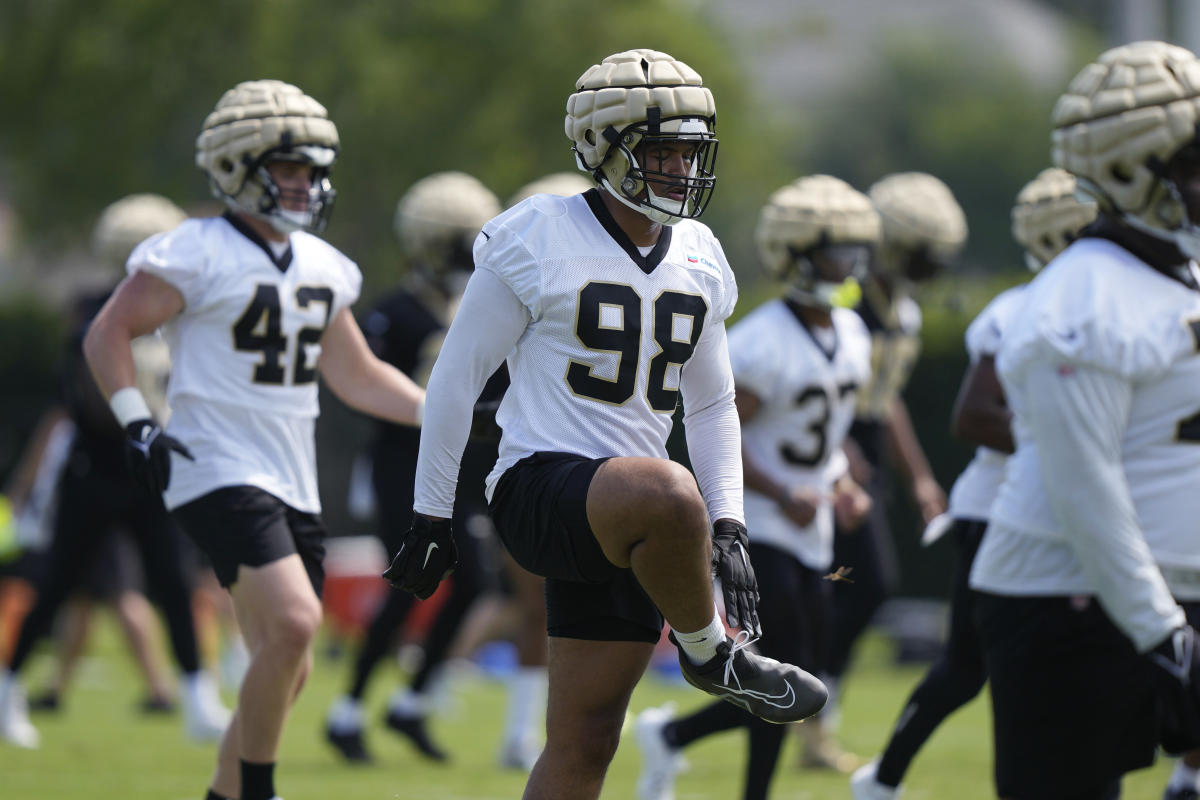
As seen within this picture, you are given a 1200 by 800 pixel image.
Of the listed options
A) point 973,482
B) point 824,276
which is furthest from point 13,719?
point 973,482

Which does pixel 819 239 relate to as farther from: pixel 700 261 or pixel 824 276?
pixel 700 261

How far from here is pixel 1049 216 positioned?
6055 mm

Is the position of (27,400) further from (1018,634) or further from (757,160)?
(1018,634)

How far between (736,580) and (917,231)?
4.65 m

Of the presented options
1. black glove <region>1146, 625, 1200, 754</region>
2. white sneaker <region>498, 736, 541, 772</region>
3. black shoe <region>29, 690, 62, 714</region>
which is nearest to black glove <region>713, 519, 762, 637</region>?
black glove <region>1146, 625, 1200, 754</region>

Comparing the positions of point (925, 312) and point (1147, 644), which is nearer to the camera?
point (1147, 644)

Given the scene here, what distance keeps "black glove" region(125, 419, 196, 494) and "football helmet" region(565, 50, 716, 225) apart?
1.68 m

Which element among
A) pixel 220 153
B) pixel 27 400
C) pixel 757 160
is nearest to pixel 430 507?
pixel 220 153

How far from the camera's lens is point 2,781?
294 inches

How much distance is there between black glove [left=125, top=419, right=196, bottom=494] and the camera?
502 cm

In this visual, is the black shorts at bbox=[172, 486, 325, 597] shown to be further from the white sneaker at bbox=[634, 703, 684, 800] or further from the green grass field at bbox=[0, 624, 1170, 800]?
the green grass field at bbox=[0, 624, 1170, 800]

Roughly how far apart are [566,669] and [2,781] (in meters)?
4.36

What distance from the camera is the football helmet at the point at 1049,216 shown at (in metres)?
6.00

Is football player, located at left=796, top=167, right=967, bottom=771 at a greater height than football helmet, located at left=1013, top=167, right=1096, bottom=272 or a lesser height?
lesser
